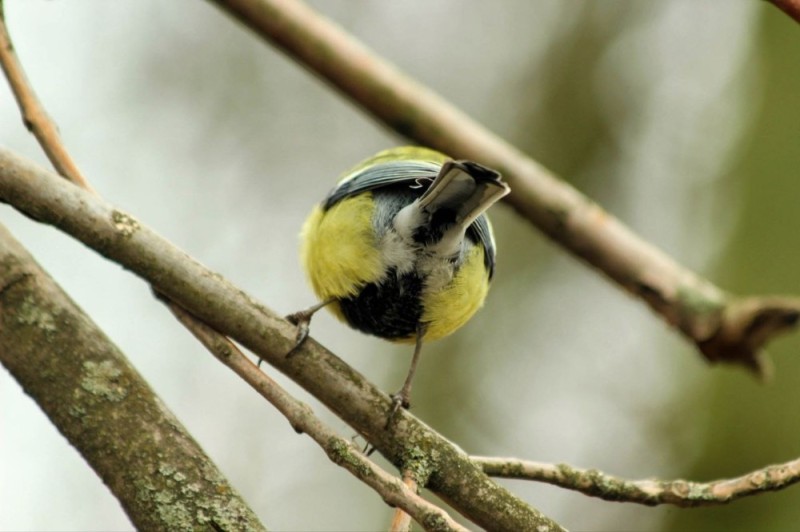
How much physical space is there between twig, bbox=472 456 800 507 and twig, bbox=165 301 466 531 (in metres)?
0.39

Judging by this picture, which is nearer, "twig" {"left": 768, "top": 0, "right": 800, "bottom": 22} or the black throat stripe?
"twig" {"left": 768, "top": 0, "right": 800, "bottom": 22}

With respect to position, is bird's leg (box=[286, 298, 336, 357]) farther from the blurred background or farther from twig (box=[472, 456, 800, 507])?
the blurred background

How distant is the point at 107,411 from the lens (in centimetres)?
196

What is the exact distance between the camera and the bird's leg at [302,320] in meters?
2.18

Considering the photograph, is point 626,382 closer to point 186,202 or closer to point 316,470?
point 316,470

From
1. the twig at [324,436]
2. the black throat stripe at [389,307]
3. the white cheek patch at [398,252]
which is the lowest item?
the twig at [324,436]

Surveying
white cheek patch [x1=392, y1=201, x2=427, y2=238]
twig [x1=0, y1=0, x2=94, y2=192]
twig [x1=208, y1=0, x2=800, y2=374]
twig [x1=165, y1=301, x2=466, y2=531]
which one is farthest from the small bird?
twig [x1=0, y1=0, x2=94, y2=192]

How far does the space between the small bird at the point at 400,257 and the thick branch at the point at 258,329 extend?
2.45 feet

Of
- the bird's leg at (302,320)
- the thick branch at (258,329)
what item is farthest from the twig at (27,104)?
the bird's leg at (302,320)

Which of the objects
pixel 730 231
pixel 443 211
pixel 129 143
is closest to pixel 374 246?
pixel 443 211

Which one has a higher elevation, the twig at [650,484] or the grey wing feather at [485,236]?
the grey wing feather at [485,236]

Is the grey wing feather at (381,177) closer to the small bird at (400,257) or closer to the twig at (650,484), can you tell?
the small bird at (400,257)

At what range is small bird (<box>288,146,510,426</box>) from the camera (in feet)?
10.2

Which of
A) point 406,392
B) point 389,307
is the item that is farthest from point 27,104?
point 406,392
